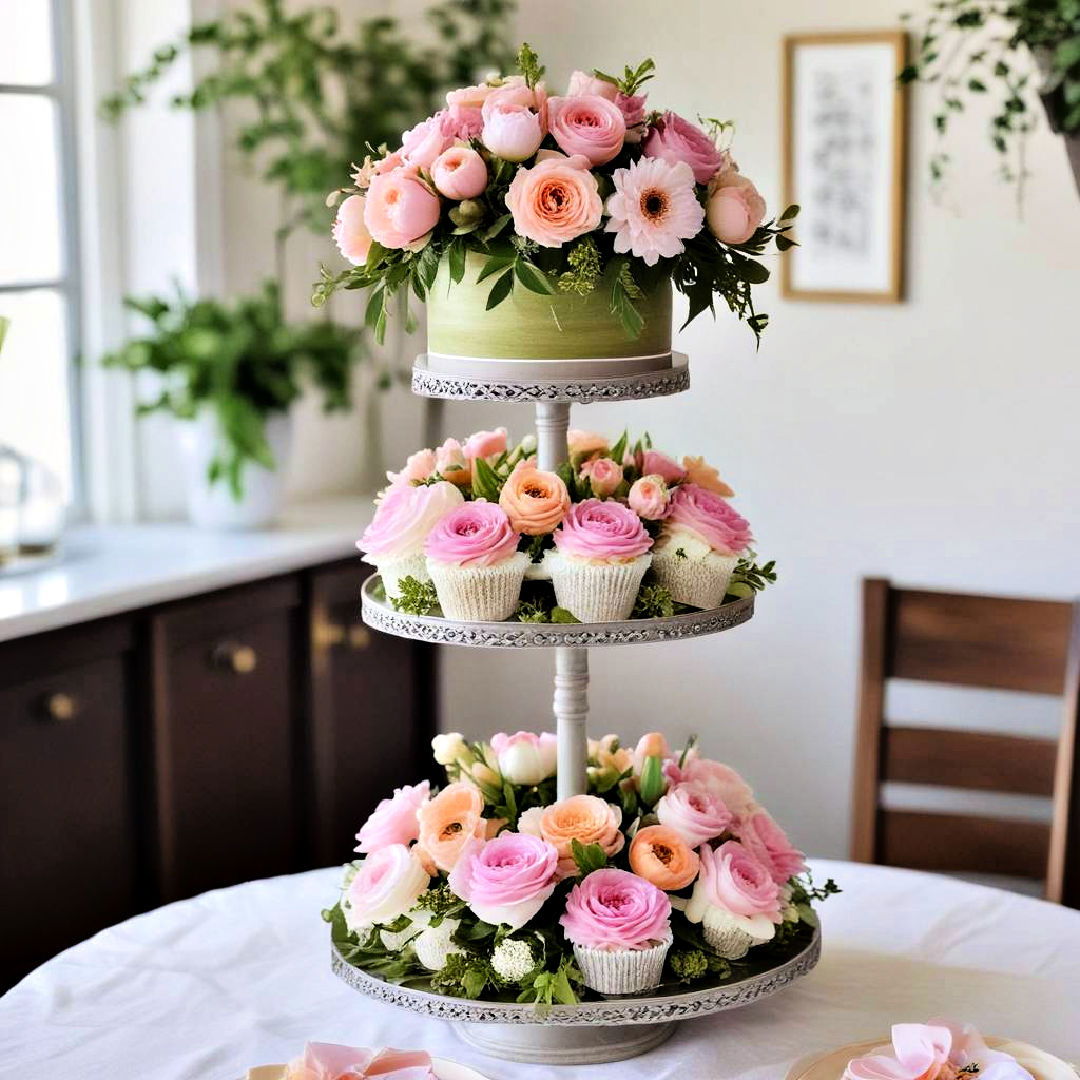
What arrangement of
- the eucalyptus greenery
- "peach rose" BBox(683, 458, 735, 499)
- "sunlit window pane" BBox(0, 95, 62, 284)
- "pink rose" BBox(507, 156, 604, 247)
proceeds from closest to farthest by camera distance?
"pink rose" BBox(507, 156, 604, 247) < "peach rose" BBox(683, 458, 735, 499) < the eucalyptus greenery < "sunlit window pane" BBox(0, 95, 62, 284)

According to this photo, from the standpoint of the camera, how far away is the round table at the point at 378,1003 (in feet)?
4.66

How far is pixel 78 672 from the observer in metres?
2.32

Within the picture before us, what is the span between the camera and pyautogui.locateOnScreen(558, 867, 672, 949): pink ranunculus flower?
130cm

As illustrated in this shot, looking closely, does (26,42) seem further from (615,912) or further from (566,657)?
(615,912)

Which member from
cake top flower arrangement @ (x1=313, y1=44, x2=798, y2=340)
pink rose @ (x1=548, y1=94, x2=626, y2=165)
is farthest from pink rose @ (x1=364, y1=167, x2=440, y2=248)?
pink rose @ (x1=548, y1=94, x2=626, y2=165)

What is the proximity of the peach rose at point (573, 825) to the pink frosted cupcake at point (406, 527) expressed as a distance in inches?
8.8

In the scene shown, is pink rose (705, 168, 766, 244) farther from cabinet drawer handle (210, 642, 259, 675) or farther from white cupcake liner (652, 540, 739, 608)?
cabinet drawer handle (210, 642, 259, 675)

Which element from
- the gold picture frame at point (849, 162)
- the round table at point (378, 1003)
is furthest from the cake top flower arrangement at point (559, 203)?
the gold picture frame at point (849, 162)

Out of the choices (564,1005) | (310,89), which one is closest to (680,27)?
(310,89)

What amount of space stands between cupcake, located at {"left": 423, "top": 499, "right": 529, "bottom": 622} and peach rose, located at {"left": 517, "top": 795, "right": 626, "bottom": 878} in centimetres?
17

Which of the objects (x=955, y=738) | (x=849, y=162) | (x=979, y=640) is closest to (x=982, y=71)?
(x=849, y=162)

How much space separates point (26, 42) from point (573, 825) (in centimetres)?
192

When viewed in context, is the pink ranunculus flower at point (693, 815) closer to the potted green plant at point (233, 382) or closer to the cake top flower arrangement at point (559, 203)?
the cake top flower arrangement at point (559, 203)

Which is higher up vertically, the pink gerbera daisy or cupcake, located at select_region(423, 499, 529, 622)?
the pink gerbera daisy
